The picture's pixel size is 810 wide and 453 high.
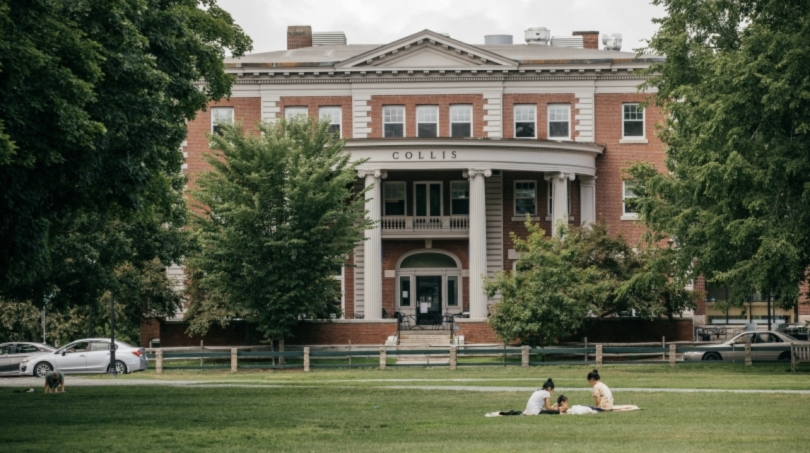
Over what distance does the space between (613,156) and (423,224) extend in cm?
948

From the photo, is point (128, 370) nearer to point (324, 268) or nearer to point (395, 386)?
point (324, 268)

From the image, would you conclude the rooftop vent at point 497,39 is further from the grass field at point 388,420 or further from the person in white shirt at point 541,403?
the person in white shirt at point 541,403

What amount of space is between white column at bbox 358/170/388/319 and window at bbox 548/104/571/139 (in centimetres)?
939

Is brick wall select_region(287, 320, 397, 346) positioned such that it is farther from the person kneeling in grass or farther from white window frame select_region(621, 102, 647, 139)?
the person kneeling in grass

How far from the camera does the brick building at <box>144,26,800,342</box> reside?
204ft

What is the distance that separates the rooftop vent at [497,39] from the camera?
71.3m

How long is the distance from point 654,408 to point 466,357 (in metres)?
24.4

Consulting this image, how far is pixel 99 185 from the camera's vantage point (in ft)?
76.9

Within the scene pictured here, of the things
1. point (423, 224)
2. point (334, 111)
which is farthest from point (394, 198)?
point (334, 111)

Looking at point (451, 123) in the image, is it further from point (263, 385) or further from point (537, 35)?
point (263, 385)

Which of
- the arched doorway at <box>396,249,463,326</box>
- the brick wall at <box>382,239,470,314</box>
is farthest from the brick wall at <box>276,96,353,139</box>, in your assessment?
the arched doorway at <box>396,249,463,326</box>

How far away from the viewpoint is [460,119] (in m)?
63.0

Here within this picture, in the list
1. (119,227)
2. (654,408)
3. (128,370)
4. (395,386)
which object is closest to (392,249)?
(128,370)

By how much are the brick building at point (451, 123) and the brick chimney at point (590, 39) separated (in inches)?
272
